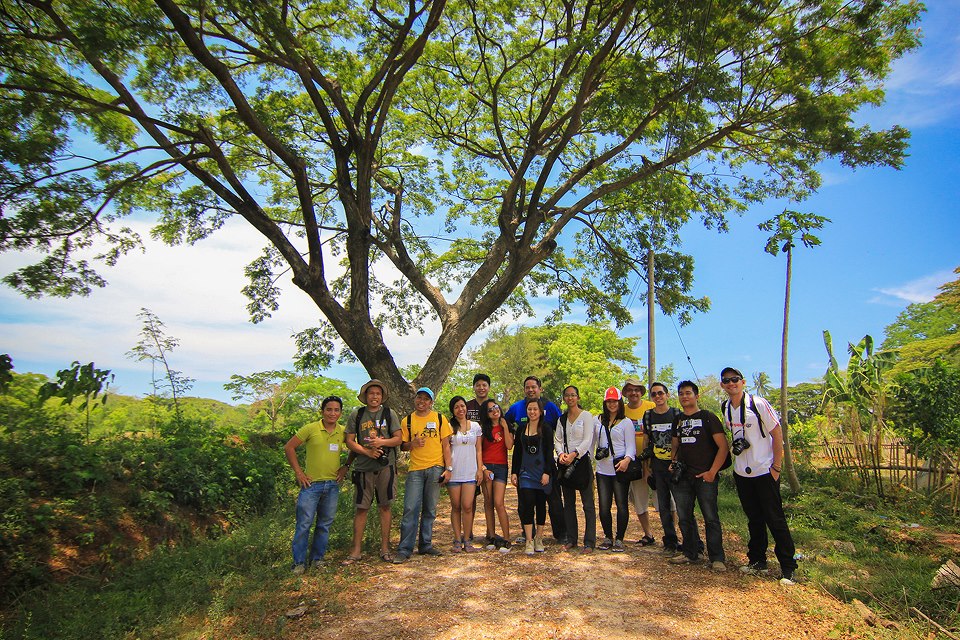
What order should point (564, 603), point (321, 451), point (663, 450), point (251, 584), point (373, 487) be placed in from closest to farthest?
point (564, 603), point (251, 584), point (321, 451), point (373, 487), point (663, 450)

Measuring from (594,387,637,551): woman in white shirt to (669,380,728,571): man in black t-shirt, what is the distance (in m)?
0.50

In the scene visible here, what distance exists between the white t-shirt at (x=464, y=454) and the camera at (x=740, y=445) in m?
2.46

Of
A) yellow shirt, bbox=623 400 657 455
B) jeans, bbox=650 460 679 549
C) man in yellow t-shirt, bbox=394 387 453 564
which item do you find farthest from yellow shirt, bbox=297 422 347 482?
jeans, bbox=650 460 679 549

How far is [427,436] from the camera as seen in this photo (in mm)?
5516

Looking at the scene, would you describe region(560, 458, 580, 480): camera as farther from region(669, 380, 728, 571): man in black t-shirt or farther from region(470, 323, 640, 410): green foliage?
region(470, 323, 640, 410): green foliage

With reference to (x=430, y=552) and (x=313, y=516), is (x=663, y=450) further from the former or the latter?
(x=313, y=516)

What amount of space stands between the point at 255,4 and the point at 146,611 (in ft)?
23.3

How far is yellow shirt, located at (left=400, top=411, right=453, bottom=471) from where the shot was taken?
5453 mm

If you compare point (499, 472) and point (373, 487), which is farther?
point (499, 472)

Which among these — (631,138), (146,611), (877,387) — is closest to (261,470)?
(146,611)

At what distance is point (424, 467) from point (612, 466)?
200cm

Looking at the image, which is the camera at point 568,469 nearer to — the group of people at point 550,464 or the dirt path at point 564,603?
the group of people at point 550,464

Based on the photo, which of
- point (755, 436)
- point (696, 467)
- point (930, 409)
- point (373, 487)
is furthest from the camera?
point (930, 409)

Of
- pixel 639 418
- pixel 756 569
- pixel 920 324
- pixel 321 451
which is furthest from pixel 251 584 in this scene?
pixel 920 324
